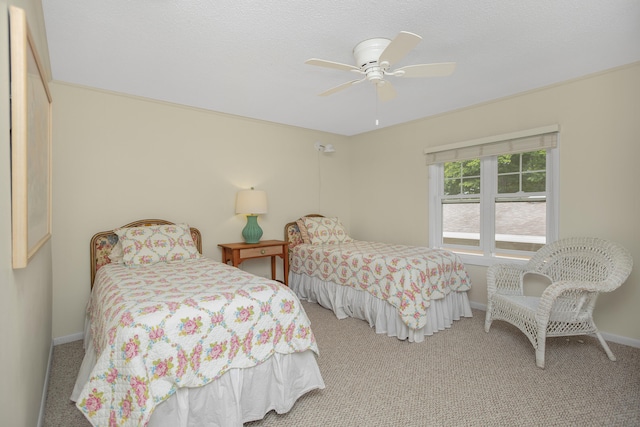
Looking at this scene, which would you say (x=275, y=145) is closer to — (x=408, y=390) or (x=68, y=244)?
(x=68, y=244)

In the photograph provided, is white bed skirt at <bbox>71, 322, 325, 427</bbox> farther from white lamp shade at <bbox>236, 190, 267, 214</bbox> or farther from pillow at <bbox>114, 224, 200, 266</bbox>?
white lamp shade at <bbox>236, 190, 267, 214</bbox>

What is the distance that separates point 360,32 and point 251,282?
180 centimetres

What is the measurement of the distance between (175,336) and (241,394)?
53 cm

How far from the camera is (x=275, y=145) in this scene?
4434 mm

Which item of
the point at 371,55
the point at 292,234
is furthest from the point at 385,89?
the point at 292,234

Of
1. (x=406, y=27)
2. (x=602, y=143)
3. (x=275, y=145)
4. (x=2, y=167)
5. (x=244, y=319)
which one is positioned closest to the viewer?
(x=2, y=167)

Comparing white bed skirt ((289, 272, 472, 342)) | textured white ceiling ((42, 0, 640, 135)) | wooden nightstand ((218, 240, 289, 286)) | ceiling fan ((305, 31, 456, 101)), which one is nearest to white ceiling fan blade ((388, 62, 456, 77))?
ceiling fan ((305, 31, 456, 101))

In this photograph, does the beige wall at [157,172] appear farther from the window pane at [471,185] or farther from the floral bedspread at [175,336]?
the window pane at [471,185]

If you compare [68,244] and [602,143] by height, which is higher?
[602,143]

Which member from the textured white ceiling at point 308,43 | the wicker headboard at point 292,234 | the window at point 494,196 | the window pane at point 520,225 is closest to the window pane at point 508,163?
the window at point 494,196

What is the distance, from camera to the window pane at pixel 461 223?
3.95m

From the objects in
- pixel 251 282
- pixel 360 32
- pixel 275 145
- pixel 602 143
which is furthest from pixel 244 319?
pixel 602 143

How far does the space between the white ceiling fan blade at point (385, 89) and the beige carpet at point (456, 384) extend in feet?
6.91

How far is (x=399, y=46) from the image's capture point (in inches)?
69.8
